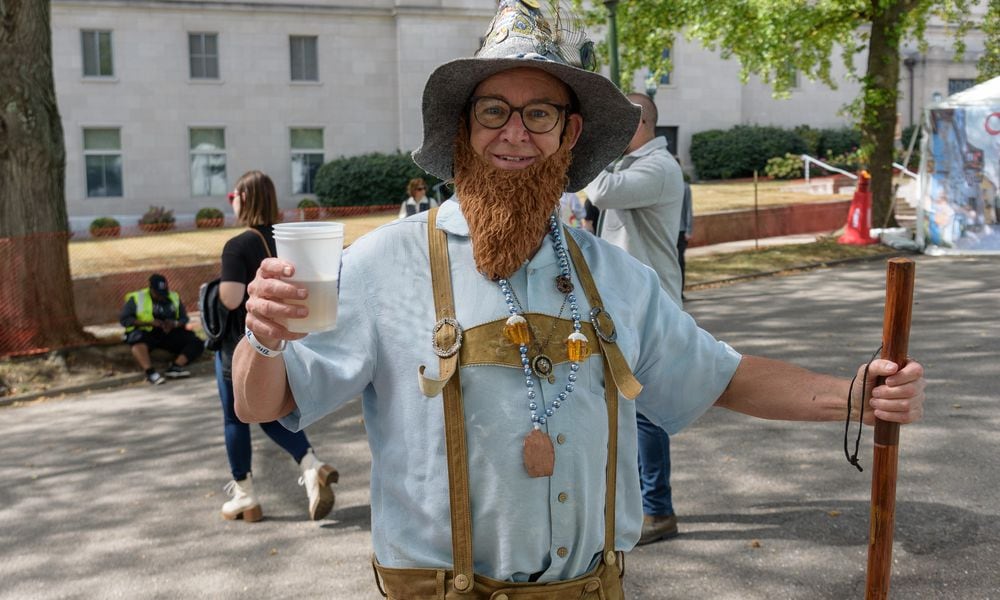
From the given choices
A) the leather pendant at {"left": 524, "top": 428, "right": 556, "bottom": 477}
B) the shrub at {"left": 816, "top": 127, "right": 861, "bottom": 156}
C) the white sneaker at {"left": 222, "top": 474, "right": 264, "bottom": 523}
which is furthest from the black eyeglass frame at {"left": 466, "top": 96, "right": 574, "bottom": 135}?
the shrub at {"left": 816, "top": 127, "right": 861, "bottom": 156}

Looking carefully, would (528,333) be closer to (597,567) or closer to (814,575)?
(597,567)

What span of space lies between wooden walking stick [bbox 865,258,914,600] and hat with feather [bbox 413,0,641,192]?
713 mm

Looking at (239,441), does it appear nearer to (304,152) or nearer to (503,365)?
(503,365)

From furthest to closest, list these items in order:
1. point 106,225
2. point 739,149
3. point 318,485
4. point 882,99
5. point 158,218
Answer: point 739,149
point 158,218
point 106,225
point 882,99
point 318,485

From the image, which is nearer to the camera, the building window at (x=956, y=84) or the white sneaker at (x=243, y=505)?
the white sneaker at (x=243, y=505)

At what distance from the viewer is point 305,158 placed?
108ft

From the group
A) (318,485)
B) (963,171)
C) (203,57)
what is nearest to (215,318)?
(318,485)

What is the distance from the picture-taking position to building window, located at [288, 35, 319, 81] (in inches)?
1286

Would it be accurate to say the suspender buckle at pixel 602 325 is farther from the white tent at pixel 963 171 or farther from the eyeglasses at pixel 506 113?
the white tent at pixel 963 171

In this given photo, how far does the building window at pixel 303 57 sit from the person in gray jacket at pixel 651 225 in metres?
29.4

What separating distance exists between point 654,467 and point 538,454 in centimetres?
298

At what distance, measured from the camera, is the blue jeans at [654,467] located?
191 inches

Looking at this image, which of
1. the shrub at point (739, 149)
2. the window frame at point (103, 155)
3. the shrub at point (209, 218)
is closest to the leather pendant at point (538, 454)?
the shrub at point (209, 218)

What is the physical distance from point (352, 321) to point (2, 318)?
945 centimetres
